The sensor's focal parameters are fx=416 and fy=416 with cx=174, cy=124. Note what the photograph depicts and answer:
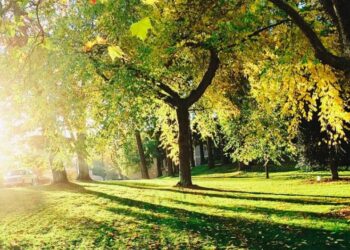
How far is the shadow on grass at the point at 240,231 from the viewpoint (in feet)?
31.0

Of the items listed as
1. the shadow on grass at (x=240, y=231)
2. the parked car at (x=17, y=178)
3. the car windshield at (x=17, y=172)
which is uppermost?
the car windshield at (x=17, y=172)

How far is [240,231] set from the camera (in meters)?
11.0

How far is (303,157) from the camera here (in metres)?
24.6

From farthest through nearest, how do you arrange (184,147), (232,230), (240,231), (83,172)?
1. (83,172)
2. (184,147)
3. (232,230)
4. (240,231)

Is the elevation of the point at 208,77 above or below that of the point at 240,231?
above

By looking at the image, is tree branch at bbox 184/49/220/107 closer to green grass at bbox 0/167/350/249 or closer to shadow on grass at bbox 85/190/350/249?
green grass at bbox 0/167/350/249

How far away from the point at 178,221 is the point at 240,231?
2183 mm

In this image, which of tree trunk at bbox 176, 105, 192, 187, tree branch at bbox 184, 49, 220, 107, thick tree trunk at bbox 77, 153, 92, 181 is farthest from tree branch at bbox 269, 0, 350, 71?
thick tree trunk at bbox 77, 153, 92, 181

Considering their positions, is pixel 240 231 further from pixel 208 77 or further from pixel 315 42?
pixel 208 77

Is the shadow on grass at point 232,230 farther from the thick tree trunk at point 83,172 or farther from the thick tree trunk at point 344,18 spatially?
the thick tree trunk at point 83,172

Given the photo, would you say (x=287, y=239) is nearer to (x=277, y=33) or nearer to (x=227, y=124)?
(x=277, y=33)

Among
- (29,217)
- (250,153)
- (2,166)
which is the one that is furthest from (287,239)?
(2,166)

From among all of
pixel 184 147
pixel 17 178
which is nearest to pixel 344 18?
pixel 184 147

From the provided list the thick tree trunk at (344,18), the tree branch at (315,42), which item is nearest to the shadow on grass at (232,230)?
the tree branch at (315,42)
